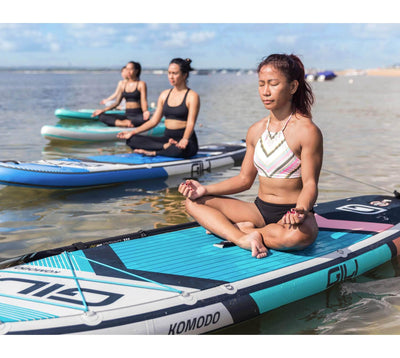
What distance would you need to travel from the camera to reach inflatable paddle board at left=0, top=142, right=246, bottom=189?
679cm

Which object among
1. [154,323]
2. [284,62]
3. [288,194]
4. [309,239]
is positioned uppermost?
[284,62]

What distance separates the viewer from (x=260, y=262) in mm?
3883

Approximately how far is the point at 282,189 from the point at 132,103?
8.42 m

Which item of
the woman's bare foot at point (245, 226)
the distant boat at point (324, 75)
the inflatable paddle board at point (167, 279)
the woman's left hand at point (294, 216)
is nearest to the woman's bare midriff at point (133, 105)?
the inflatable paddle board at point (167, 279)

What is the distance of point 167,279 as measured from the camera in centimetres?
352

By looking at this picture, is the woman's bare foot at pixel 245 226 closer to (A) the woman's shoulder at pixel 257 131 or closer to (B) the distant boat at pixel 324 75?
→ (A) the woman's shoulder at pixel 257 131

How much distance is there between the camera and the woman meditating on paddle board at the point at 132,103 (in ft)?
36.9

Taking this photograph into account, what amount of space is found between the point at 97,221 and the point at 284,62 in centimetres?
347

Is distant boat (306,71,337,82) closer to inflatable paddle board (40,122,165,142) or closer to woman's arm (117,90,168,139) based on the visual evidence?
inflatable paddle board (40,122,165,142)

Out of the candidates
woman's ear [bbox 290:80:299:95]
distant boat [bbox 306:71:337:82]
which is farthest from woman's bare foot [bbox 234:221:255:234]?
distant boat [bbox 306:71:337:82]

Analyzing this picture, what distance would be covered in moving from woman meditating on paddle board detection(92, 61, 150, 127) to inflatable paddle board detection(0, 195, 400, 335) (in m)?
7.15

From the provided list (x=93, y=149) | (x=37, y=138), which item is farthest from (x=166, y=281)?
(x=37, y=138)

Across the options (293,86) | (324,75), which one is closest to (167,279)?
(293,86)
